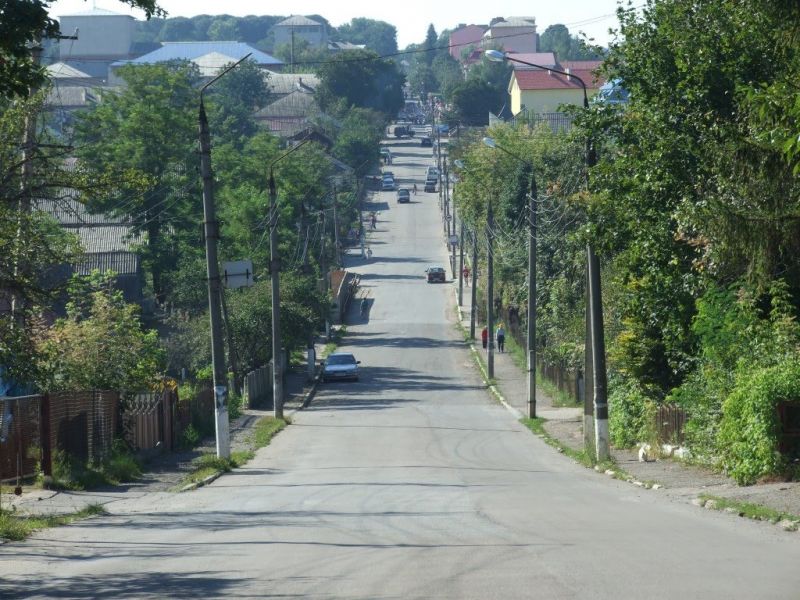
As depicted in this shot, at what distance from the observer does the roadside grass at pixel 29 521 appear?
1408 cm

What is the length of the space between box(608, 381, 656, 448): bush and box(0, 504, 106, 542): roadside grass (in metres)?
14.3

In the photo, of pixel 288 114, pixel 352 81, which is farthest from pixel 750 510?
pixel 352 81

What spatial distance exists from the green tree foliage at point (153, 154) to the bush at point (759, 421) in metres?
46.3

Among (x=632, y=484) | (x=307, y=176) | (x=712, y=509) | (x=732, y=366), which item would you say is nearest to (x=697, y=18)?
(x=732, y=366)

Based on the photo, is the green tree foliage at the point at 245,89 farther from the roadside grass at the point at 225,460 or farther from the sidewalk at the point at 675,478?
the roadside grass at the point at 225,460

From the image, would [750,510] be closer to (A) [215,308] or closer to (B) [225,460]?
(B) [225,460]

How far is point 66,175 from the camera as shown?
19406 millimetres

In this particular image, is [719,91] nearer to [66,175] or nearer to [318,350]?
[66,175]

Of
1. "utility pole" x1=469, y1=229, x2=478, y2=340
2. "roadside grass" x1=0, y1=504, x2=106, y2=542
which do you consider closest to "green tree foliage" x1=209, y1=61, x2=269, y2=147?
"utility pole" x1=469, y1=229, x2=478, y2=340

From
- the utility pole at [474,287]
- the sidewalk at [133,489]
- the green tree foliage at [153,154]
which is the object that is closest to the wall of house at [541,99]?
the utility pole at [474,287]

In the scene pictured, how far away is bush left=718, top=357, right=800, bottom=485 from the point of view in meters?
19.6

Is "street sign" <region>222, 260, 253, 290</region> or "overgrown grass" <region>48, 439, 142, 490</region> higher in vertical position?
"street sign" <region>222, 260, 253, 290</region>

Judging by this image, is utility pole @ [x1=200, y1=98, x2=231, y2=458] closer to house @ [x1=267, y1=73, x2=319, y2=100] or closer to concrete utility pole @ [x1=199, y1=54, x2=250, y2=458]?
concrete utility pole @ [x1=199, y1=54, x2=250, y2=458]

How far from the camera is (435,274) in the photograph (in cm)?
9650
